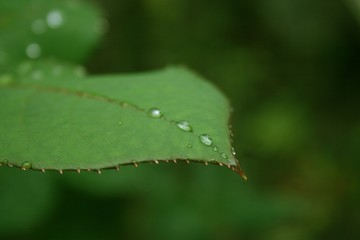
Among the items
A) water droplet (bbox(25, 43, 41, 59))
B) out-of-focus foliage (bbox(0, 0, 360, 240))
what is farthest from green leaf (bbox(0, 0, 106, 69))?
out-of-focus foliage (bbox(0, 0, 360, 240))

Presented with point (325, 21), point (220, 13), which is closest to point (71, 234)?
point (220, 13)

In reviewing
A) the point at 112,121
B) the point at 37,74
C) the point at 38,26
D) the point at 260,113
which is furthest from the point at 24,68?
the point at 260,113

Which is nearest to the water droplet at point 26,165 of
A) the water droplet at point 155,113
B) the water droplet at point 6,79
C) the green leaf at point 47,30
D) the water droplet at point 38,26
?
the water droplet at point 155,113

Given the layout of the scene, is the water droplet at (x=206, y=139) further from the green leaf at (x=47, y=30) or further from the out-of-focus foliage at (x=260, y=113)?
the out-of-focus foliage at (x=260, y=113)

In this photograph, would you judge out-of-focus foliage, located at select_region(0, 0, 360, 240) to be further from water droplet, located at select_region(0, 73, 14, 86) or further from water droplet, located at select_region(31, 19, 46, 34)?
water droplet, located at select_region(0, 73, 14, 86)

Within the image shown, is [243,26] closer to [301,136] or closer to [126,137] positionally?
[301,136]

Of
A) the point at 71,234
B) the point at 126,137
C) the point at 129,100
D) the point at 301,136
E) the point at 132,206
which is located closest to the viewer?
the point at 126,137

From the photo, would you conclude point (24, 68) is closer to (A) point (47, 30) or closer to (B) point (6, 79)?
(B) point (6, 79)
